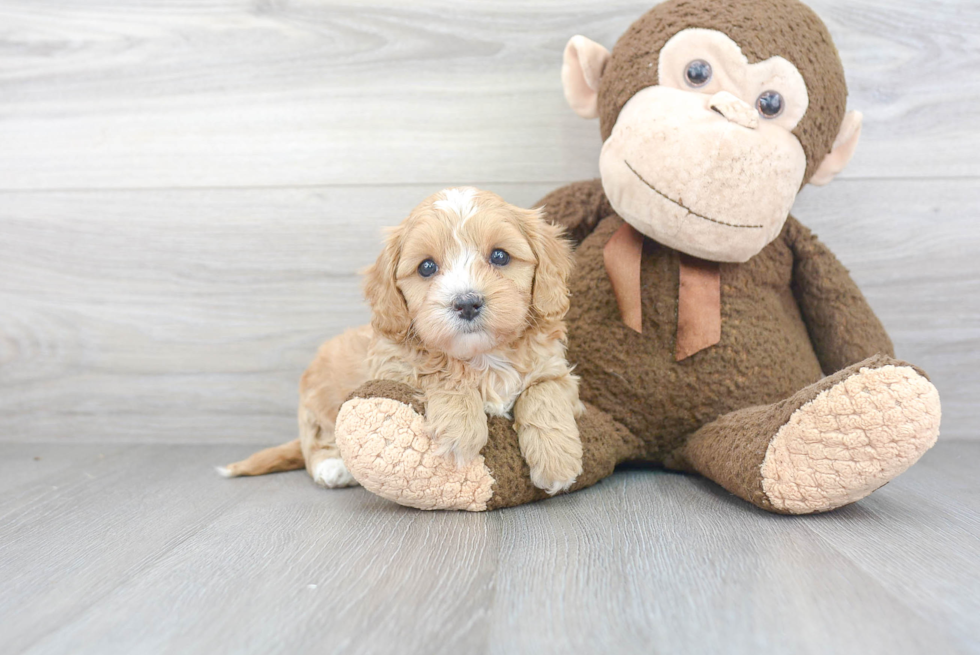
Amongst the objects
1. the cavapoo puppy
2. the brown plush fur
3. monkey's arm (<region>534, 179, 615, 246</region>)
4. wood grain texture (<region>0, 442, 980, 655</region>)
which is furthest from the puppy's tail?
the brown plush fur

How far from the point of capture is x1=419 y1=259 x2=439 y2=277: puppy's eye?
3.81ft

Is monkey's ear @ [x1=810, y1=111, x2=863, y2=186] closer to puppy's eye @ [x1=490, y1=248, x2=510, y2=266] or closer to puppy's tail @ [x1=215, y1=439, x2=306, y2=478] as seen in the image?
puppy's eye @ [x1=490, y1=248, x2=510, y2=266]

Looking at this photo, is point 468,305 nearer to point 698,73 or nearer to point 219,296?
point 698,73

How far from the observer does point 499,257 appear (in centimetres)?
117

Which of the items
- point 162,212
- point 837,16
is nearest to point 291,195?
point 162,212

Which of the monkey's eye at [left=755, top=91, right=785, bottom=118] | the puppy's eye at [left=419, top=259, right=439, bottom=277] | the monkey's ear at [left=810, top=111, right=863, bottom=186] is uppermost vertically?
the monkey's eye at [left=755, top=91, right=785, bottom=118]

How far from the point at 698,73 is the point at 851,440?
2.28ft

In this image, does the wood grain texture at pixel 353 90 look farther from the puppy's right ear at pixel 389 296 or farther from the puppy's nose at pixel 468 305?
the puppy's nose at pixel 468 305

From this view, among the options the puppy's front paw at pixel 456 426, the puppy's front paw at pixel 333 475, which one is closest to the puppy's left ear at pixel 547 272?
the puppy's front paw at pixel 456 426

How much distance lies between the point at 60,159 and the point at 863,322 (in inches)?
78.7

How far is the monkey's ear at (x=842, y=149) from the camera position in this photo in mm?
1358

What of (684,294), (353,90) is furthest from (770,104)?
(353,90)

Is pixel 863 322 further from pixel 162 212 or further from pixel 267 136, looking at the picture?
pixel 162 212

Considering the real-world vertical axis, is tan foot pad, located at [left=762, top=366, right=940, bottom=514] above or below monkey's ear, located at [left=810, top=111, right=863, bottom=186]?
below
